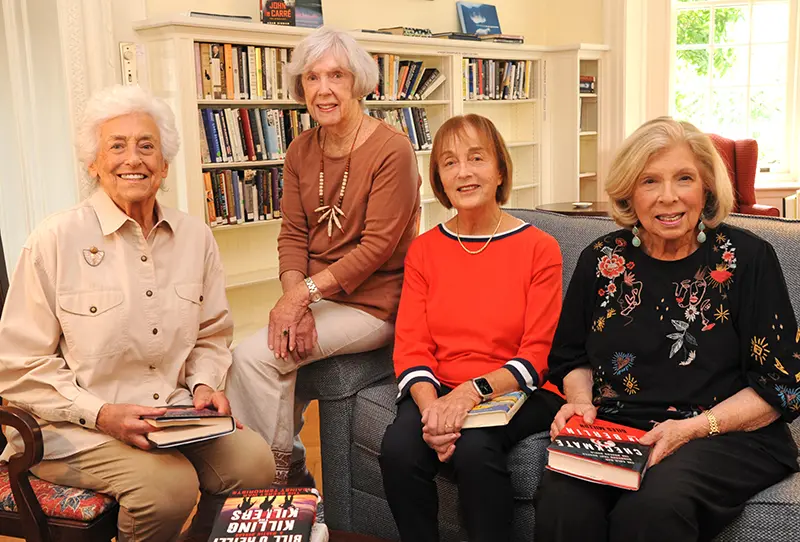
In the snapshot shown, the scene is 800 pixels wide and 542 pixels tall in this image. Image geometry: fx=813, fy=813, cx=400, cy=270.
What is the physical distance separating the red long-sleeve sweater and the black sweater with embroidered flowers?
165 millimetres

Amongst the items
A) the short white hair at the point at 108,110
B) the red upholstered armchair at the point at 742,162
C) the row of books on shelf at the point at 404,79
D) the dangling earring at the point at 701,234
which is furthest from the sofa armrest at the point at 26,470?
the red upholstered armchair at the point at 742,162

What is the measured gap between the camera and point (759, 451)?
170 cm

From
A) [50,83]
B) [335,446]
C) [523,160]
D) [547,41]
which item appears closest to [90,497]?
[335,446]

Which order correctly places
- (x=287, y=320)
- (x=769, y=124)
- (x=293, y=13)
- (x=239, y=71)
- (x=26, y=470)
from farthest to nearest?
1. (x=769, y=124)
2. (x=293, y=13)
3. (x=239, y=71)
4. (x=287, y=320)
5. (x=26, y=470)

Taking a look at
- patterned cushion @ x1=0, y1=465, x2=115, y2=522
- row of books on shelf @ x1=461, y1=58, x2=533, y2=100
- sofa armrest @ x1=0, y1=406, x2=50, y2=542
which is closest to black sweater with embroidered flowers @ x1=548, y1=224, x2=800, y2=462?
patterned cushion @ x1=0, y1=465, x2=115, y2=522

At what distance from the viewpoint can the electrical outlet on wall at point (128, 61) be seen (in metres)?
3.74

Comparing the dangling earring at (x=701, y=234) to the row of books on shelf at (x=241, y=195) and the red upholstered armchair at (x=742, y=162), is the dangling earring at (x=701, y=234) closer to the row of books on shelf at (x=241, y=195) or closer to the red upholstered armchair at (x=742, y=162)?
the row of books on shelf at (x=241, y=195)

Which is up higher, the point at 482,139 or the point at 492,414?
the point at 482,139

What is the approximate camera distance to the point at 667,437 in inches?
66.1

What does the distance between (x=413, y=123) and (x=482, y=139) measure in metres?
3.06

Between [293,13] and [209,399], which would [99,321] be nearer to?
[209,399]

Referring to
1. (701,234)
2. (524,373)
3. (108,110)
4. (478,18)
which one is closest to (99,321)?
(108,110)

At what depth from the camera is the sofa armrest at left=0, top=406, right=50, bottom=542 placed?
1.66 m

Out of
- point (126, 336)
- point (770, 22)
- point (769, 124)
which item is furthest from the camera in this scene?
point (769, 124)
